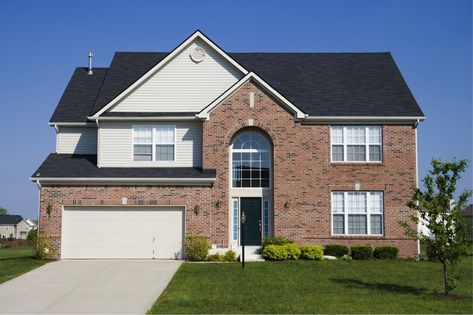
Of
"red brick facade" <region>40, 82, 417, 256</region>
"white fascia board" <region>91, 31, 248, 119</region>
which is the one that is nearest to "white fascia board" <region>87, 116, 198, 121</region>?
"white fascia board" <region>91, 31, 248, 119</region>

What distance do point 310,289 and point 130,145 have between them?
13.0 m

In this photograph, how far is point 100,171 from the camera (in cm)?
2602

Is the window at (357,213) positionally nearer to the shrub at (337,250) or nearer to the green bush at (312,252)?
the shrub at (337,250)

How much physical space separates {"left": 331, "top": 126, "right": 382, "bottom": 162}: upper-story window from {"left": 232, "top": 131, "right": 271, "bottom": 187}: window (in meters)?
3.16

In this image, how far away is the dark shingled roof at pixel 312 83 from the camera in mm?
27312

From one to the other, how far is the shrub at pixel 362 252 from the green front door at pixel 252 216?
4243 millimetres

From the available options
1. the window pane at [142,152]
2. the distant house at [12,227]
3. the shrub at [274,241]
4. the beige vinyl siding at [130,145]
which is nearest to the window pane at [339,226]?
the shrub at [274,241]

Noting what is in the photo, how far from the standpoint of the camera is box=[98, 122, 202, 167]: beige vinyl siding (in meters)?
26.8

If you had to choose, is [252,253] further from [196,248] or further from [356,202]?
[356,202]

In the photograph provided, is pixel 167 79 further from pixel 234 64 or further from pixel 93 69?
pixel 93 69

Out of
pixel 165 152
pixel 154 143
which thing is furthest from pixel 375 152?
pixel 154 143

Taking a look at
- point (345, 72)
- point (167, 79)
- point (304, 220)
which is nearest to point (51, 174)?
point (167, 79)

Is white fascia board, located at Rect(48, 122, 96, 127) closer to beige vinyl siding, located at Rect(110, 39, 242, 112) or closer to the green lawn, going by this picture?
beige vinyl siding, located at Rect(110, 39, 242, 112)

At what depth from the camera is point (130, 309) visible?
14.5 m
